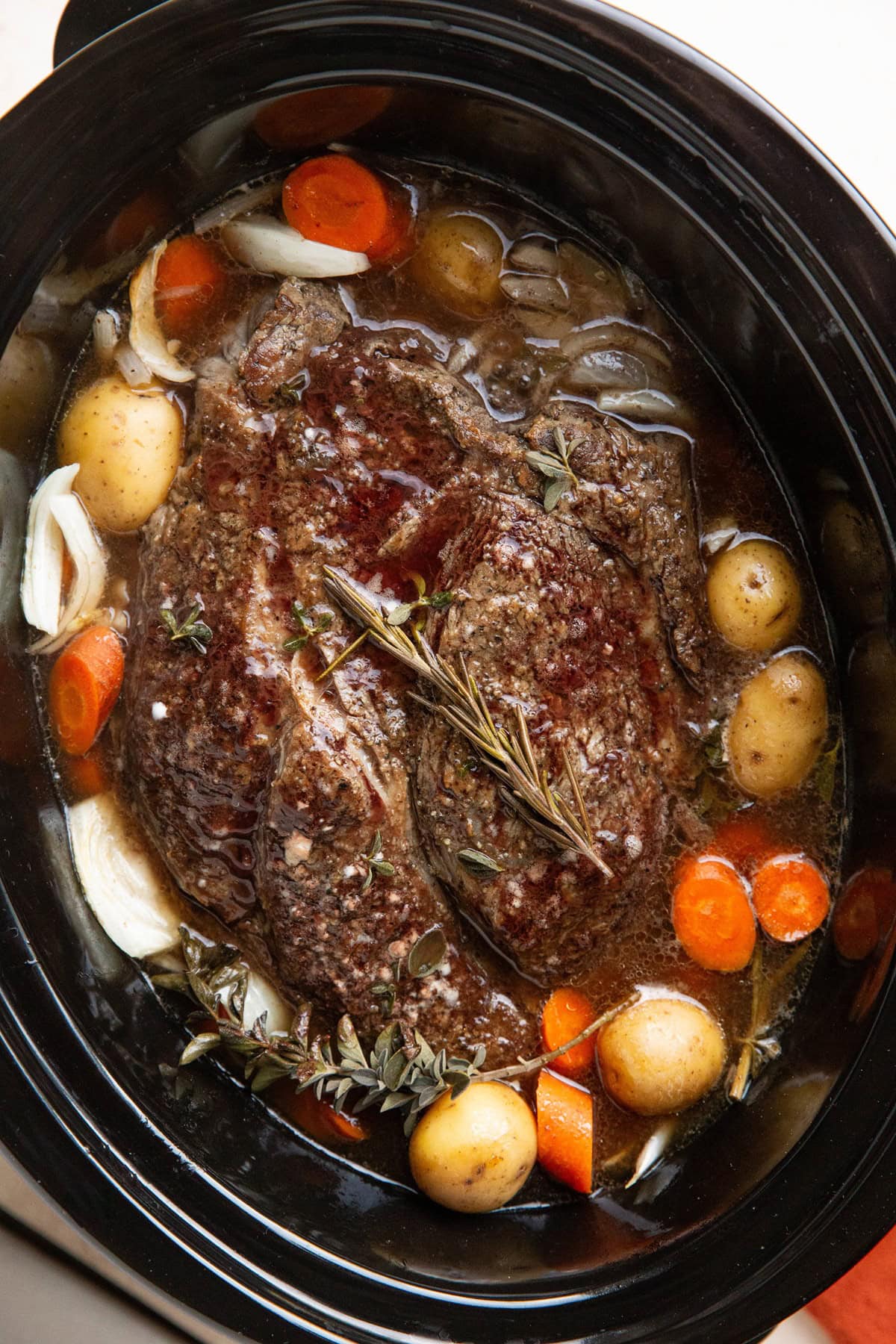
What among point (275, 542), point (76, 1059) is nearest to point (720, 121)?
point (275, 542)

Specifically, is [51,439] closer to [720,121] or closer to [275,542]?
[275,542]

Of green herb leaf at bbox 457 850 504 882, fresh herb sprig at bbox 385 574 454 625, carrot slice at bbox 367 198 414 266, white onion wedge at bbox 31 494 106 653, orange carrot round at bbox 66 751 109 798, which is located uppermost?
carrot slice at bbox 367 198 414 266

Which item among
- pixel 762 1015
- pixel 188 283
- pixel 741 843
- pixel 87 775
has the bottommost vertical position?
pixel 762 1015

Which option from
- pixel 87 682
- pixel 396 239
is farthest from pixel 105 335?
pixel 87 682

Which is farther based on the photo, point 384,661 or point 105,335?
point 105,335

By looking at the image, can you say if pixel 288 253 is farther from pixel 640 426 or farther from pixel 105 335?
pixel 640 426

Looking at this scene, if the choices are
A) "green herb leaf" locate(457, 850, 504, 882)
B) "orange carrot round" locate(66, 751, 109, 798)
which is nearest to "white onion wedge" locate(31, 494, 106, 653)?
"orange carrot round" locate(66, 751, 109, 798)

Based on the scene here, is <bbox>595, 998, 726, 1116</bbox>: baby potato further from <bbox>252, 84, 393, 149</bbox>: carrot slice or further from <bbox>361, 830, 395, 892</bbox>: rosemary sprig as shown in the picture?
<bbox>252, 84, 393, 149</bbox>: carrot slice
